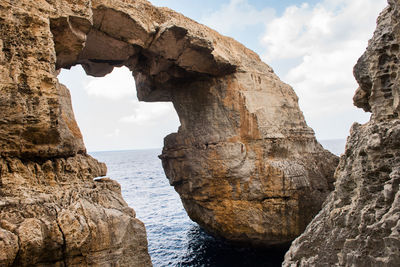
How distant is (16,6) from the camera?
614 cm

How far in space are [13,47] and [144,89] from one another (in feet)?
28.2

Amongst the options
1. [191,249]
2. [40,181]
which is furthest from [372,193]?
[191,249]

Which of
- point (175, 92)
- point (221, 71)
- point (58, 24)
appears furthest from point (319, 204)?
point (58, 24)

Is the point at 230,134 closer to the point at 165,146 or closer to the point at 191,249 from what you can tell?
the point at 165,146

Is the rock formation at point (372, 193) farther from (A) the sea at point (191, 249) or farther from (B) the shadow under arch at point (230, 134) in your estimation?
(A) the sea at point (191, 249)

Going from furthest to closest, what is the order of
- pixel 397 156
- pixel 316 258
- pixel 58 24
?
pixel 58 24 < pixel 316 258 < pixel 397 156

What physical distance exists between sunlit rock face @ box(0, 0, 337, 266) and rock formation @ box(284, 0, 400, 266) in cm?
435

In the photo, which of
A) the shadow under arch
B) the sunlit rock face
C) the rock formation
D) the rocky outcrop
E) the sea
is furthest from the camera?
the sea

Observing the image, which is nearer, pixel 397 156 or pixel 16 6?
pixel 397 156

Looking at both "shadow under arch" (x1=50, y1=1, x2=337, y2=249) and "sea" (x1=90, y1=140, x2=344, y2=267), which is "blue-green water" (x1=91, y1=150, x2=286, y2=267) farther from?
"shadow under arch" (x1=50, y1=1, x2=337, y2=249)

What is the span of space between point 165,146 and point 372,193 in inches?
466

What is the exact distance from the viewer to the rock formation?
10.5 ft

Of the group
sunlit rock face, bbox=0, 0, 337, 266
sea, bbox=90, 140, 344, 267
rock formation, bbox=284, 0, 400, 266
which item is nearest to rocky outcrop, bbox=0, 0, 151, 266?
sunlit rock face, bbox=0, 0, 337, 266

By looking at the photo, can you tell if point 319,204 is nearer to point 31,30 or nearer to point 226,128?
point 226,128
